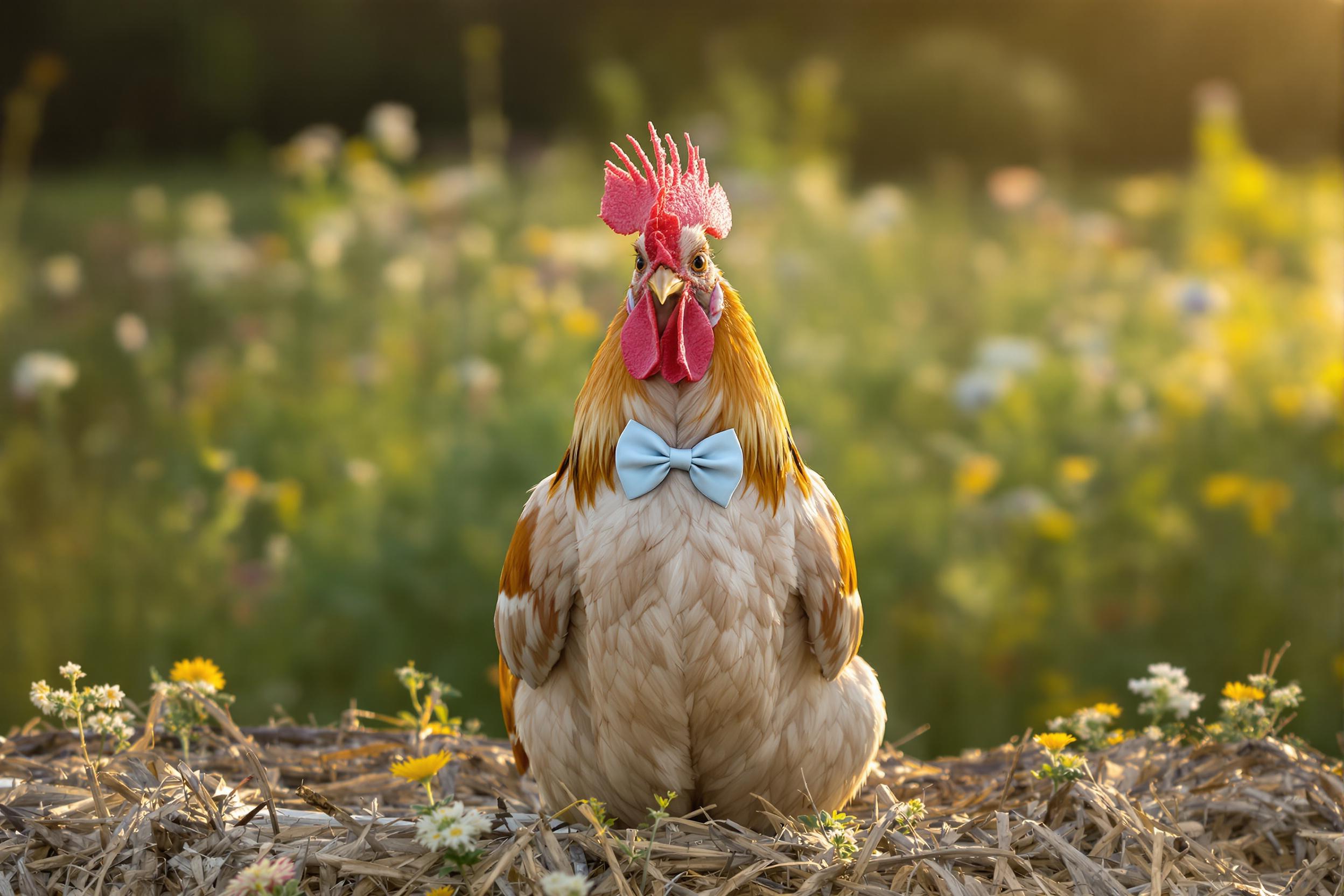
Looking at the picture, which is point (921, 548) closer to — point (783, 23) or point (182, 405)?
point (182, 405)

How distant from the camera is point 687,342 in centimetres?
195

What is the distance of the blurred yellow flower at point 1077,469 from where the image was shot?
3369mm

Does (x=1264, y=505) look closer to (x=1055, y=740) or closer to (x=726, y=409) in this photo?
(x=1055, y=740)

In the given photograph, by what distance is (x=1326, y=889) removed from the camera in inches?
81.4

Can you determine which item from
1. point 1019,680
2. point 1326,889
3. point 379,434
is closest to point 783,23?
point 379,434

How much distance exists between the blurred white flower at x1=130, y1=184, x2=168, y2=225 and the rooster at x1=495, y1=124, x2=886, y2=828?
3.43 meters

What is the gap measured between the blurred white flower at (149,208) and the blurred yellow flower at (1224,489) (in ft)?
14.8

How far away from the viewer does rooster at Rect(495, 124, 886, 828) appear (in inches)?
76.6

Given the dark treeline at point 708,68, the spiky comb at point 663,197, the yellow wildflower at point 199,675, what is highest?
the dark treeline at point 708,68

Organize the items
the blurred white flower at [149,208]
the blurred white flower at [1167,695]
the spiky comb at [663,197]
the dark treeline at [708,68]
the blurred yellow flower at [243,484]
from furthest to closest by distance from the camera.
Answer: the dark treeline at [708,68] → the blurred white flower at [149,208] → the blurred yellow flower at [243,484] → the blurred white flower at [1167,695] → the spiky comb at [663,197]

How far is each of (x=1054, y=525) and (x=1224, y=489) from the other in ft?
2.07

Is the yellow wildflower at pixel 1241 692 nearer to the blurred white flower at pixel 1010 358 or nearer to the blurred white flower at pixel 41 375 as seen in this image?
the blurred white flower at pixel 1010 358

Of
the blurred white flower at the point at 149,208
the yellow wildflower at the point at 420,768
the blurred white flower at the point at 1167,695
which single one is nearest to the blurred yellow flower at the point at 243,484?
the yellow wildflower at the point at 420,768

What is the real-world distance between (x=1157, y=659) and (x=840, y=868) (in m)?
2.36
